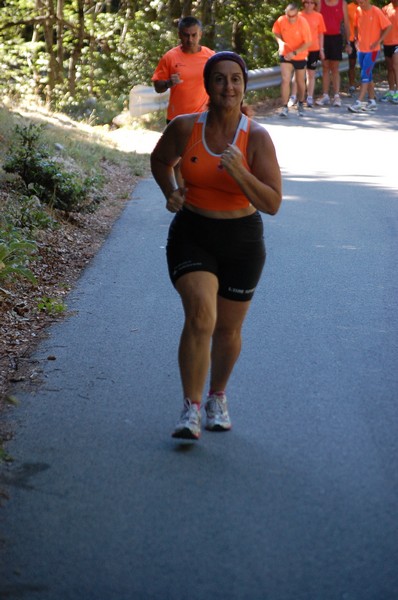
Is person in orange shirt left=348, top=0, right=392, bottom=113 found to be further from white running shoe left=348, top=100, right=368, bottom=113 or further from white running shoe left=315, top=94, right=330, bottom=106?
white running shoe left=315, top=94, right=330, bottom=106

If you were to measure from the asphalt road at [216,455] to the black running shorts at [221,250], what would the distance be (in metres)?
0.85

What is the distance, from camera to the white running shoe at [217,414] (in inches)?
229

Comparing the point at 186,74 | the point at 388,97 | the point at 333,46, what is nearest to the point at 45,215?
the point at 186,74

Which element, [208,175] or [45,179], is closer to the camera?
[208,175]

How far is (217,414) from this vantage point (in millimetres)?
5848

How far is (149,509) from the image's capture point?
4816 millimetres

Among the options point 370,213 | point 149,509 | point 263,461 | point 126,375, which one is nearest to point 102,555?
point 149,509

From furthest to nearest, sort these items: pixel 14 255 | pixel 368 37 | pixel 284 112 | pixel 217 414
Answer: pixel 368 37 < pixel 284 112 < pixel 14 255 < pixel 217 414

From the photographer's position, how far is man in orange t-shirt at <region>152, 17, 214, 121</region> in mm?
11352

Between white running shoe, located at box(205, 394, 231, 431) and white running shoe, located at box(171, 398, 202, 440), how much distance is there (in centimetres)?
26

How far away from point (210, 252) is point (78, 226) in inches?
250

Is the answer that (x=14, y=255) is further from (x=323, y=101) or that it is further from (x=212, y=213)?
(x=323, y=101)

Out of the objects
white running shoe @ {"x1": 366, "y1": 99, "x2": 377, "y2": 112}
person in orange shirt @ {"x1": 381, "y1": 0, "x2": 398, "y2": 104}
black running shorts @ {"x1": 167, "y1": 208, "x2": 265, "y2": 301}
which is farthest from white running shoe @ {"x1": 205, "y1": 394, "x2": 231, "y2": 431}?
person in orange shirt @ {"x1": 381, "y1": 0, "x2": 398, "y2": 104}

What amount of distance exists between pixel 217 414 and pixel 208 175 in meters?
1.31
